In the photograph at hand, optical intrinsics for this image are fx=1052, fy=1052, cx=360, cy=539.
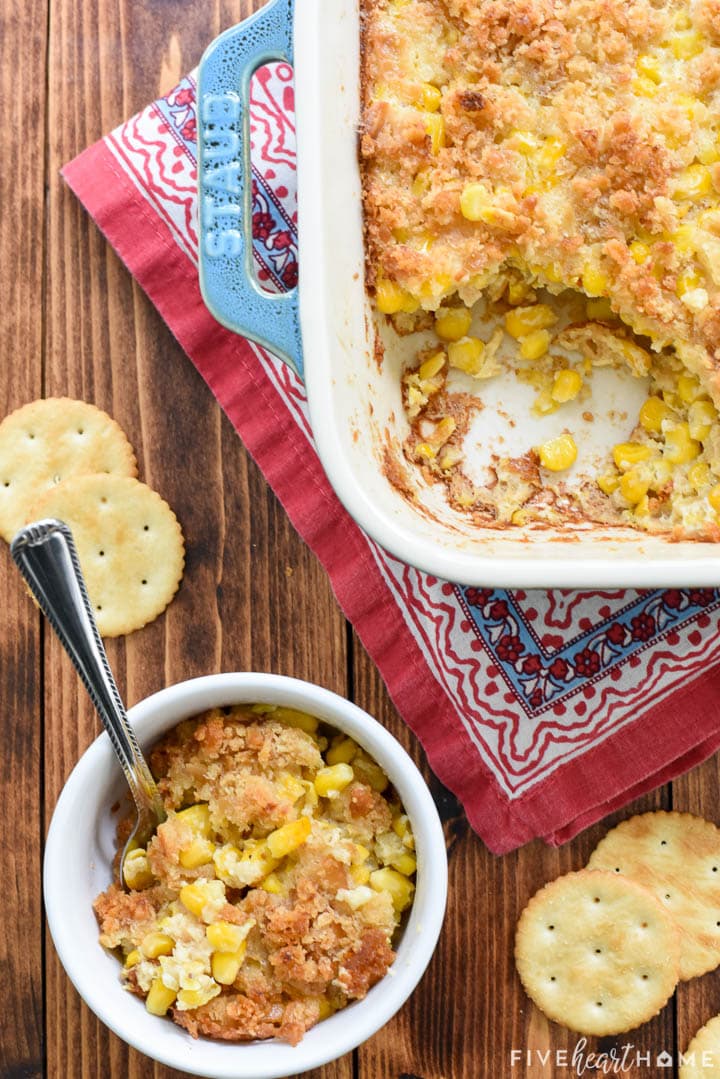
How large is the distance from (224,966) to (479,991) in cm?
63

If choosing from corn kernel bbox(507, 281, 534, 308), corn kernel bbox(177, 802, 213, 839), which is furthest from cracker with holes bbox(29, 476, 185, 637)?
corn kernel bbox(507, 281, 534, 308)

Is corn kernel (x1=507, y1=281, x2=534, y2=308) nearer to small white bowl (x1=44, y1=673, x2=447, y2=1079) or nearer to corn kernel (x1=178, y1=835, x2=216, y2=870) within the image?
small white bowl (x1=44, y1=673, x2=447, y2=1079)

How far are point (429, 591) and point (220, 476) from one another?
0.47m

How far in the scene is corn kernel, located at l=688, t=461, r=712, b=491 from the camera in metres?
1.91

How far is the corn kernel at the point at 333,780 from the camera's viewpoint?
1.74 metres

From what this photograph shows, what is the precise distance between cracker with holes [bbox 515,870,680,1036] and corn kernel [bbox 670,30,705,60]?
58.5 inches

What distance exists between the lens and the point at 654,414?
1978 mm

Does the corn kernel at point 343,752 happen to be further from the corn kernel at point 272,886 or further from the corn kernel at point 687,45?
the corn kernel at point 687,45

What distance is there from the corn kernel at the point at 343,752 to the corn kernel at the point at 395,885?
0.64 ft

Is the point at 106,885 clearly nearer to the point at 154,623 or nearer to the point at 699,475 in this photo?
the point at 154,623

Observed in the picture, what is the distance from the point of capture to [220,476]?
207 cm

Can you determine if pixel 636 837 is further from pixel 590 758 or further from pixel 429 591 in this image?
pixel 429 591

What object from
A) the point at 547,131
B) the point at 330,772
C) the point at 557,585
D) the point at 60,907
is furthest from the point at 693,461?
the point at 60,907

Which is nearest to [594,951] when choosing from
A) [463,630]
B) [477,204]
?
[463,630]
